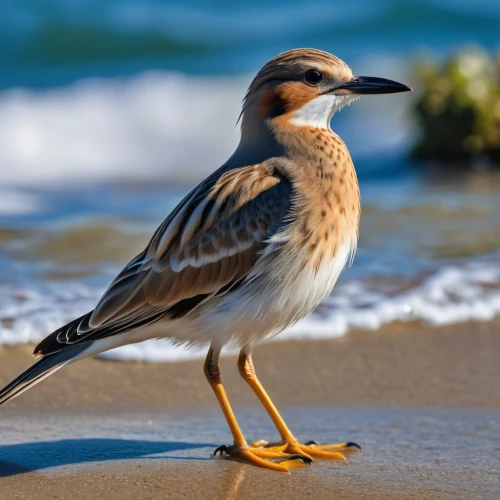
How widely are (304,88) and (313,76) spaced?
0.31ft

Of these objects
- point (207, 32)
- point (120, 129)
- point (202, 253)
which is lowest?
point (120, 129)

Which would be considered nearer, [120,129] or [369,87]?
[369,87]

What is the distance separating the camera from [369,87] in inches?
263

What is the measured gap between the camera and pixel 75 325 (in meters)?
6.19

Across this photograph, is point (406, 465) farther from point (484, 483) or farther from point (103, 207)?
point (103, 207)

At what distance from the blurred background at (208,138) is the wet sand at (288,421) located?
41 centimetres

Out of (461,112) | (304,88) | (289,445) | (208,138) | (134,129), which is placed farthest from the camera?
(134,129)

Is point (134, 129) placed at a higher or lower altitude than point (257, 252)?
lower

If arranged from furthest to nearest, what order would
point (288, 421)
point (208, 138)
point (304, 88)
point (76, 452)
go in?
point (208, 138)
point (288, 421)
point (304, 88)
point (76, 452)

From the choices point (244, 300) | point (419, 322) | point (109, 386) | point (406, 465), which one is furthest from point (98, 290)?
point (406, 465)

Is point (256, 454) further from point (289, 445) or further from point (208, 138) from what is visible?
point (208, 138)

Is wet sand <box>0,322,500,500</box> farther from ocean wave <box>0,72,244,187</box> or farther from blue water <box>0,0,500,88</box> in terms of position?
blue water <box>0,0,500,88</box>

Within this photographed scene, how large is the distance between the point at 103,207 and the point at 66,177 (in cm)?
389

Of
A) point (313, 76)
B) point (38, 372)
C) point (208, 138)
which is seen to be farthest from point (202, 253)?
point (208, 138)
